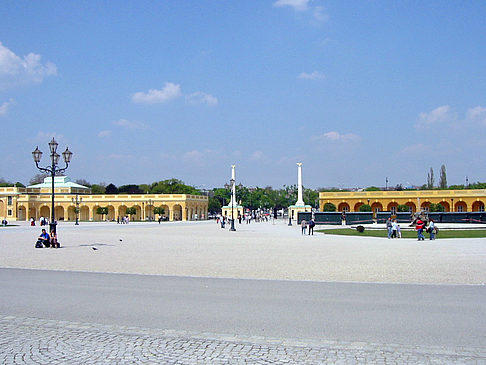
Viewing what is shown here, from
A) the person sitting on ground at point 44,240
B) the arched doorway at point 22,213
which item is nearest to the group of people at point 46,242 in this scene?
the person sitting on ground at point 44,240

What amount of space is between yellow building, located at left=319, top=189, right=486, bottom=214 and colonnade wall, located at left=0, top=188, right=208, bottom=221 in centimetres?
2719

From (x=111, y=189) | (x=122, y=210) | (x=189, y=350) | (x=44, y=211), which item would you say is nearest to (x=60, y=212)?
(x=44, y=211)

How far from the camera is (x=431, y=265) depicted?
1596 cm

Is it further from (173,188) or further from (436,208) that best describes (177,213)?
(436,208)

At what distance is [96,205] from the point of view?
97.5 m

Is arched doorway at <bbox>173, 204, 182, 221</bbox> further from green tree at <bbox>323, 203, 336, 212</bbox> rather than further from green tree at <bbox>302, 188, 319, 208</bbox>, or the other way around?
green tree at <bbox>302, 188, 319, 208</bbox>

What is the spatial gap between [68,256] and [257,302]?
12.2 m

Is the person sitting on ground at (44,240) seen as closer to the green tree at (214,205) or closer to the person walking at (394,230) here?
the person walking at (394,230)

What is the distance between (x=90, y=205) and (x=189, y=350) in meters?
95.3

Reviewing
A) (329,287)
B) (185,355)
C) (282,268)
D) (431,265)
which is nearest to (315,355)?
(185,355)

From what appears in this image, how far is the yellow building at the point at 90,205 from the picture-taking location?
95.8m

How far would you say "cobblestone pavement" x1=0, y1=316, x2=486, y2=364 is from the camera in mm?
6156

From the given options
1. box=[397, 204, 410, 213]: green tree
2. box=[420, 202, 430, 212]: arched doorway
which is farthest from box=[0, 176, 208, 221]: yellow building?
box=[420, 202, 430, 212]: arched doorway

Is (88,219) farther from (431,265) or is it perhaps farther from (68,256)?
(431,265)
